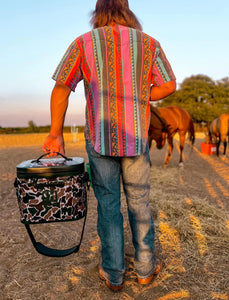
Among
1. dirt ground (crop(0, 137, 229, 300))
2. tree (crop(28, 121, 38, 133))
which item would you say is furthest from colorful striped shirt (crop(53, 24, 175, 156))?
tree (crop(28, 121, 38, 133))

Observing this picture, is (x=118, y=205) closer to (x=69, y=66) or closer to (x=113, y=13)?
(x=69, y=66)

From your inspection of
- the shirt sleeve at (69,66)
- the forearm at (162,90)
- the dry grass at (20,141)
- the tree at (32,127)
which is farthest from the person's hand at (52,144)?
the tree at (32,127)

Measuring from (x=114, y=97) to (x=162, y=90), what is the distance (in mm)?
362

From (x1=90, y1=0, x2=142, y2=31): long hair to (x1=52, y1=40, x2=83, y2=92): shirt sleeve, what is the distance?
0.26m

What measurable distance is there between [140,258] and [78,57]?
1414 millimetres

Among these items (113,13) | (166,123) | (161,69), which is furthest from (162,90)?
(166,123)

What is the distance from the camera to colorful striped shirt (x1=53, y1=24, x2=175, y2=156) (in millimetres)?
1427

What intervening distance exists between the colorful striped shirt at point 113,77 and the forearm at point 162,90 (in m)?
0.14

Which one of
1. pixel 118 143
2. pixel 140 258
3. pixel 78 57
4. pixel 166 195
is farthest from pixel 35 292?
pixel 166 195

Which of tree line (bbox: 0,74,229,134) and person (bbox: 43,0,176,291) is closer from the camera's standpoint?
person (bbox: 43,0,176,291)

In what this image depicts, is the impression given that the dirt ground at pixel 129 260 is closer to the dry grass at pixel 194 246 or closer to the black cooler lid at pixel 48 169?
the dry grass at pixel 194 246

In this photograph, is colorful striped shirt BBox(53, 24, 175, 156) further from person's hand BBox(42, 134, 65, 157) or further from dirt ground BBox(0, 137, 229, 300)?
dirt ground BBox(0, 137, 229, 300)

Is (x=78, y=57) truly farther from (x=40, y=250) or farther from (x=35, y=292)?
(x=35, y=292)

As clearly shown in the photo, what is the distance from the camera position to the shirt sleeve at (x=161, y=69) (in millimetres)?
1536
